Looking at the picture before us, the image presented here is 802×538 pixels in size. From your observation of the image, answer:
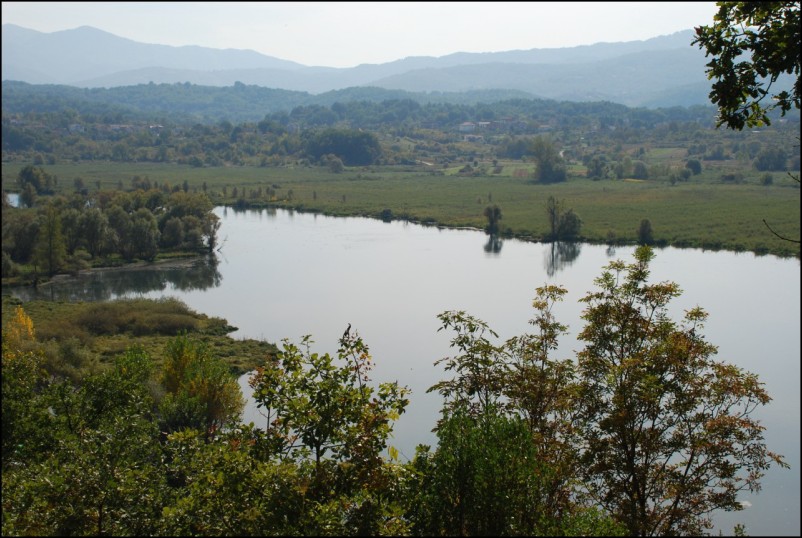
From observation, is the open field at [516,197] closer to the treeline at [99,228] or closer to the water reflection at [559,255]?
the water reflection at [559,255]

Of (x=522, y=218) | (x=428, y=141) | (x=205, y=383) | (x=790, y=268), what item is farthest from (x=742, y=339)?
(x=428, y=141)

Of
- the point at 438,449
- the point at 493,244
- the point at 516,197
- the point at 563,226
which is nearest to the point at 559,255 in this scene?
the point at 493,244

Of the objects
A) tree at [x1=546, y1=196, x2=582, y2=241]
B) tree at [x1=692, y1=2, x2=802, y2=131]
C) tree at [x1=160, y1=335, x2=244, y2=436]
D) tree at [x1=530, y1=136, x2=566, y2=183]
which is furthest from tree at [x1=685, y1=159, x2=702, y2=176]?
tree at [x1=692, y1=2, x2=802, y2=131]

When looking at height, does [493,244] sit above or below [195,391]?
below

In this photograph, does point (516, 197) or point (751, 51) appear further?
point (516, 197)

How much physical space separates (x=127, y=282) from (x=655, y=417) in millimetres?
37651

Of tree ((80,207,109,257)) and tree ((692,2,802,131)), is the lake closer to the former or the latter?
tree ((80,207,109,257))

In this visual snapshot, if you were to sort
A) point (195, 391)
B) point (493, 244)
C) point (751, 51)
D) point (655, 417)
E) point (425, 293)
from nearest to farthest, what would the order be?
1. point (751, 51)
2. point (655, 417)
3. point (195, 391)
4. point (425, 293)
5. point (493, 244)

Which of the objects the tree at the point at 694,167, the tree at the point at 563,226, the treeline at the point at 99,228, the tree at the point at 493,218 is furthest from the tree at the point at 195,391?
the tree at the point at 694,167

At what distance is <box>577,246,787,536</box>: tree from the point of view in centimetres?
887

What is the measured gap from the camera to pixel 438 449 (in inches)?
326

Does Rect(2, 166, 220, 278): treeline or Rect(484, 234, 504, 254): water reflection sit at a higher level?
Rect(2, 166, 220, 278): treeline

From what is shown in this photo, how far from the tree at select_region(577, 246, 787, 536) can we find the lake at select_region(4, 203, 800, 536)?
277 inches

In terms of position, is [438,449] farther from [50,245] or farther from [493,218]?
[493,218]
